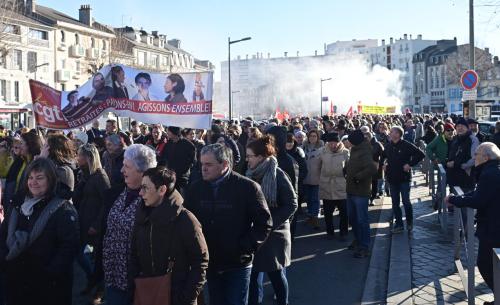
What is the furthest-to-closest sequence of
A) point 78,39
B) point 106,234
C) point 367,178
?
point 78,39 → point 367,178 → point 106,234

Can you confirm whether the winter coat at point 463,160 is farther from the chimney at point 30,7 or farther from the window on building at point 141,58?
the window on building at point 141,58

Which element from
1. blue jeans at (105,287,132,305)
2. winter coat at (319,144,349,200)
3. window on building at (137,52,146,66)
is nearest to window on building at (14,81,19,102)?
window on building at (137,52,146,66)

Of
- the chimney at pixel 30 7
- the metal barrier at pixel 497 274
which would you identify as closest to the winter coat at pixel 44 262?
the metal barrier at pixel 497 274

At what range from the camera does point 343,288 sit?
7.03 m

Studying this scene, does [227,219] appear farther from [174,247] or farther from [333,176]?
[333,176]

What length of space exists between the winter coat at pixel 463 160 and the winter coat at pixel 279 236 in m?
5.32

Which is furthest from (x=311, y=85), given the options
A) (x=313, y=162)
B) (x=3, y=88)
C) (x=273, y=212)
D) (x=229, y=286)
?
(x=229, y=286)

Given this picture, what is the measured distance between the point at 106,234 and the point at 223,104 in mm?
96417

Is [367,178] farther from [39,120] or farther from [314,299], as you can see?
[39,120]

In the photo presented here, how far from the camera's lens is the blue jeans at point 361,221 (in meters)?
8.38

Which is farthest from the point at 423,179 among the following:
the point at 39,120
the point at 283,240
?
the point at 283,240

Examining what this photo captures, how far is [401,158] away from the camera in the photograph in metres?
9.69

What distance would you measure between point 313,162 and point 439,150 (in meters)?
3.06

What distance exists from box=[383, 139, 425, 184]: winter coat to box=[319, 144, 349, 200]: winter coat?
77cm
